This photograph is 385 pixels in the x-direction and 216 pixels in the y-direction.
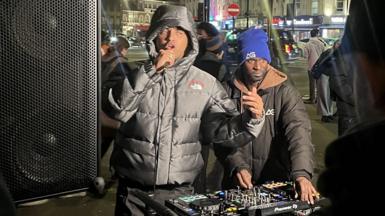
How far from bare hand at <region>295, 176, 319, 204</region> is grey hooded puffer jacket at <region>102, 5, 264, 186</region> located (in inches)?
11.9

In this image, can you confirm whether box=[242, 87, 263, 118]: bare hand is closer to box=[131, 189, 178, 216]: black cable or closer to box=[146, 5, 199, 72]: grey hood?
box=[146, 5, 199, 72]: grey hood

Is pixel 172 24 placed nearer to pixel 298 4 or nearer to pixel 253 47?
pixel 253 47

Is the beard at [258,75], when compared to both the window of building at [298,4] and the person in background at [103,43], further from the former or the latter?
the window of building at [298,4]

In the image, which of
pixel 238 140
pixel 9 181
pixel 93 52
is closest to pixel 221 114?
pixel 238 140

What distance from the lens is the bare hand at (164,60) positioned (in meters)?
2.14

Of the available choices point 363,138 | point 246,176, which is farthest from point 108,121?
point 363,138

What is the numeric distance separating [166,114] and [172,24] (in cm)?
41

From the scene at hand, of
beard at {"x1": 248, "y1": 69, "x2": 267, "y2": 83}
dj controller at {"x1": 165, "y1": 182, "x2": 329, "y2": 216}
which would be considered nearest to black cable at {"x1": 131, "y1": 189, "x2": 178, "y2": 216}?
dj controller at {"x1": 165, "y1": 182, "x2": 329, "y2": 216}

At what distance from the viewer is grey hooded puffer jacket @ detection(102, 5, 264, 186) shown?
2.14 m

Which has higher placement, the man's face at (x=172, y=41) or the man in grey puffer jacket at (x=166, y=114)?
the man's face at (x=172, y=41)

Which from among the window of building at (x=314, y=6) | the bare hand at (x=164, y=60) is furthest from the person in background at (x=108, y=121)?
the window of building at (x=314, y=6)

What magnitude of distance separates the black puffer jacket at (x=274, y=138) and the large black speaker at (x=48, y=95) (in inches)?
50.8

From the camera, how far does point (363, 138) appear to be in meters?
0.83

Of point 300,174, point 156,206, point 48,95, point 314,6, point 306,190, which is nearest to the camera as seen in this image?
point 48,95
